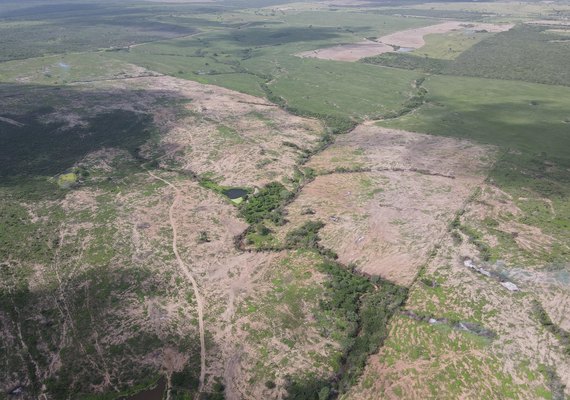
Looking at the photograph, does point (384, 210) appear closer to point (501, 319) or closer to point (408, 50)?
point (501, 319)

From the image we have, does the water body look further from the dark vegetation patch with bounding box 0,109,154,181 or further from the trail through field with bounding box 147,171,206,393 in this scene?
the dark vegetation patch with bounding box 0,109,154,181

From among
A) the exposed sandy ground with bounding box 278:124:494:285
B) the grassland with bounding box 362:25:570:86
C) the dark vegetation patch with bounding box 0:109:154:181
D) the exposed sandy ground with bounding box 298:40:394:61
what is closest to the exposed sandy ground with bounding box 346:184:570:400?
the exposed sandy ground with bounding box 278:124:494:285

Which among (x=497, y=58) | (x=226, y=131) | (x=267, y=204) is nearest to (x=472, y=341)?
(x=267, y=204)

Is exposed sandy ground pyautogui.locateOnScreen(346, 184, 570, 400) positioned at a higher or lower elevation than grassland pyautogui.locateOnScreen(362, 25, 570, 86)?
lower

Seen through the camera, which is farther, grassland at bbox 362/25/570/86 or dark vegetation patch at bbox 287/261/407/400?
grassland at bbox 362/25/570/86

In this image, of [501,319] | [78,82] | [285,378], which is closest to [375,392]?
[285,378]

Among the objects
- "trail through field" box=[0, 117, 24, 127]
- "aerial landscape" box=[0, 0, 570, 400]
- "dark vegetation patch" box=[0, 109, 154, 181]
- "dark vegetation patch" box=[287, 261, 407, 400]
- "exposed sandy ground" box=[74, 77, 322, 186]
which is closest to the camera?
"dark vegetation patch" box=[287, 261, 407, 400]

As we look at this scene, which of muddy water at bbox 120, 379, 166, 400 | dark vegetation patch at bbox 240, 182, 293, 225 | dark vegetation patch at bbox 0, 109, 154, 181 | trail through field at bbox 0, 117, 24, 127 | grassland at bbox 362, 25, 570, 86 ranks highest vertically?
trail through field at bbox 0, 117, 24, 127

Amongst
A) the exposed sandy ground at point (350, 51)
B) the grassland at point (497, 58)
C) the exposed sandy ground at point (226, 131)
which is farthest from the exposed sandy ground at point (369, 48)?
the exposed sandy ground at point (226, 131)
